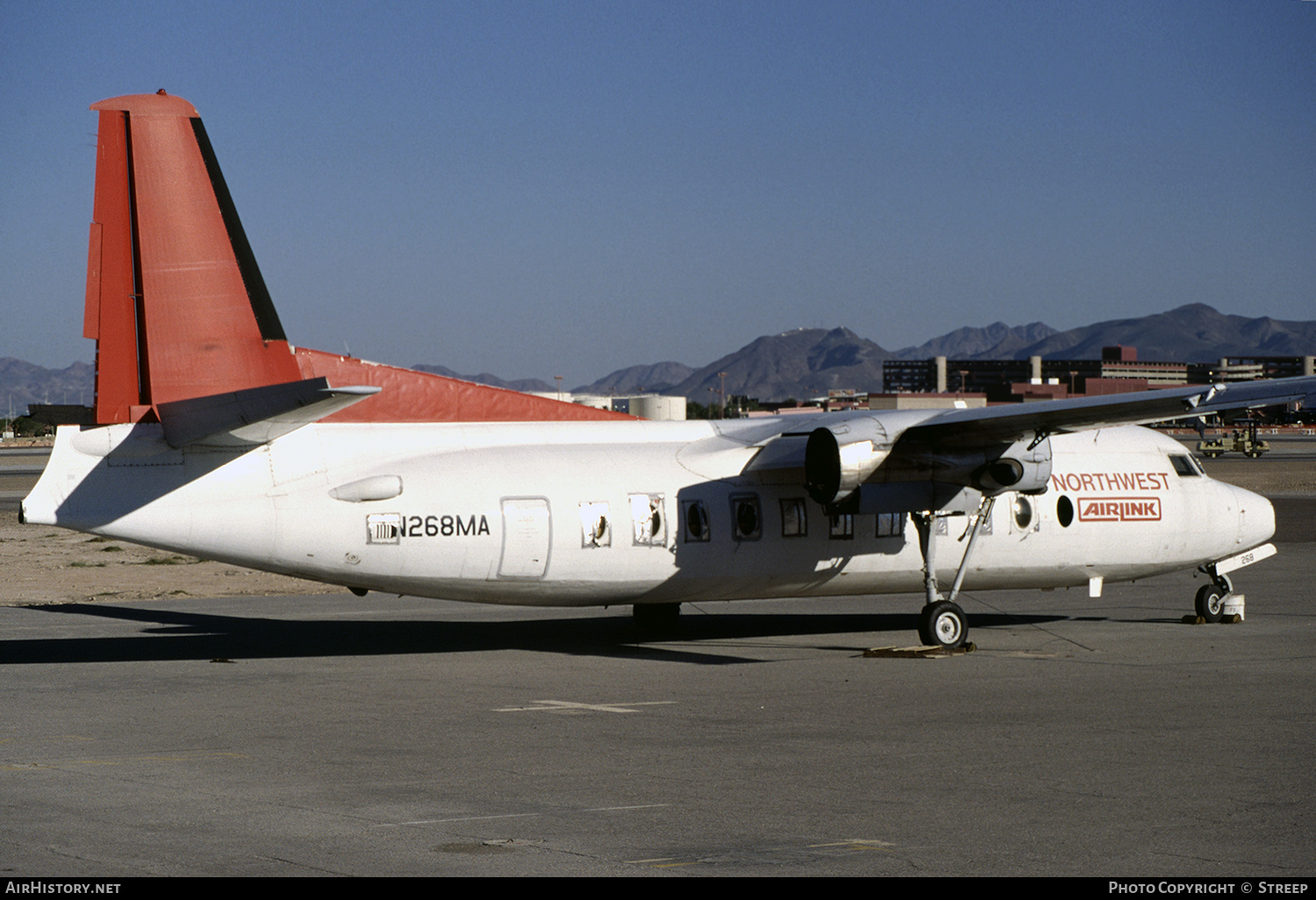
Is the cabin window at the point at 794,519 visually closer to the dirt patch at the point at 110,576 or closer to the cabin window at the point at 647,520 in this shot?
the cabin window at the point at 647,520

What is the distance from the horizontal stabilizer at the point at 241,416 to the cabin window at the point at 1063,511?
1133cm

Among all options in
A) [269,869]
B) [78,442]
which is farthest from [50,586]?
[269,869]

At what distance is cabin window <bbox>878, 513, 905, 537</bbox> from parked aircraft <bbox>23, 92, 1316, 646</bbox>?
0.03 m

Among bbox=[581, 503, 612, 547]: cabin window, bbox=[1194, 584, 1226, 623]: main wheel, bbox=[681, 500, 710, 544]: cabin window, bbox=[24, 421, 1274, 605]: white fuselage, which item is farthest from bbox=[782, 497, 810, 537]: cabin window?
bbox=[1194, 584, 1226, 623]: main wheel

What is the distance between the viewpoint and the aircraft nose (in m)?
22.2

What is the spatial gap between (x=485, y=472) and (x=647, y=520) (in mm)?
2300

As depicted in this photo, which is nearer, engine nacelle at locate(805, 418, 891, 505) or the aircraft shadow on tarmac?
engine nacelle at locate(805, 418, 891, 505)

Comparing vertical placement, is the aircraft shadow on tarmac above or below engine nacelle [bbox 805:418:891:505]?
below

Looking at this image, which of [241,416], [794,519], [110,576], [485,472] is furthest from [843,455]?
[110,576]

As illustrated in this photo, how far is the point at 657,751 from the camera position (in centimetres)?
1209

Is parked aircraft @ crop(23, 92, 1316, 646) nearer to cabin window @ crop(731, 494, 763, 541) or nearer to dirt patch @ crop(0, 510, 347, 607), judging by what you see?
cabin window @ crop(731, 494, 763, 541)

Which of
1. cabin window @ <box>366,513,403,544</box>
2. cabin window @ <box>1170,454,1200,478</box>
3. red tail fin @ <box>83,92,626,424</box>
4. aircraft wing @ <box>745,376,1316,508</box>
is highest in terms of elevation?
red tail fin @ <box>83,92,626,424</box>

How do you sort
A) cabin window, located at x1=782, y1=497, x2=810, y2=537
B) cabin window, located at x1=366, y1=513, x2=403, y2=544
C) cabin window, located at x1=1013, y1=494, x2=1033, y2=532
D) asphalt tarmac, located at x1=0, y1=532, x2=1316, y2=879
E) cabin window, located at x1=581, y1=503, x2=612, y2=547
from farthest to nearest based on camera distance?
cabin window, located at x1=1013, y1=494, x2=1033, y2=532
cabin window, located at x1=782, y1=497, x2=810, y2=537
cabin window, located at x1=581, y1=503, x2=612, y2=547
cabin window, located at x1=366, y1=513, x2=403, y2=544
asphalt tarmac, located at x1=0, y1=532, x2=1316, y2=879

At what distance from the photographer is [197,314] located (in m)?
15.9
